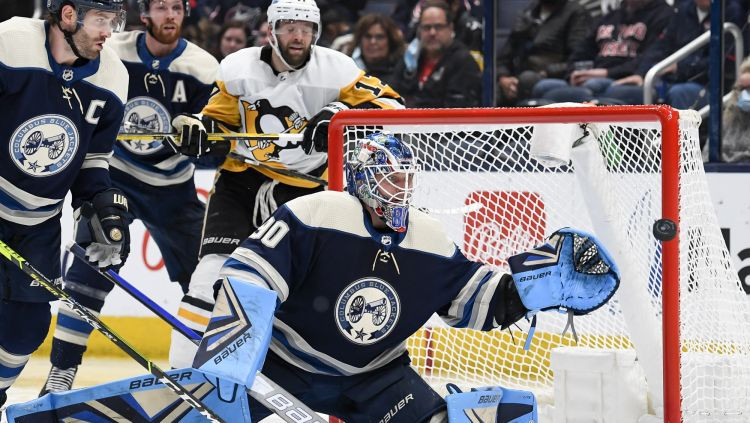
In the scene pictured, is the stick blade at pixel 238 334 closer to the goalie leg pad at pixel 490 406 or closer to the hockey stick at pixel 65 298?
the hockey stick at pixel 65 298

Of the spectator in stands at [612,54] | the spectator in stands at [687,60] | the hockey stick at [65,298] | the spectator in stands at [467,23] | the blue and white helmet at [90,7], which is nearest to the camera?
the hockey stick at [65,298]

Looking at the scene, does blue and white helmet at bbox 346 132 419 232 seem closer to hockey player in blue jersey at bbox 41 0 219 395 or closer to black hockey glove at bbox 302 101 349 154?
black hockey glove at bbox 302 101 349 154

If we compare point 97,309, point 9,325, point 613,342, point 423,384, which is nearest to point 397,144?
point 423,384

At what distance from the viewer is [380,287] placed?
303 centimetres

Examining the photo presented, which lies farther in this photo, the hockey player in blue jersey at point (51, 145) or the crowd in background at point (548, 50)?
the crowd in background at point (548, 50)

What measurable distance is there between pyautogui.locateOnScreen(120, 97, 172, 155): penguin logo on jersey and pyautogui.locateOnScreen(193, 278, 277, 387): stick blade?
1.94 metres

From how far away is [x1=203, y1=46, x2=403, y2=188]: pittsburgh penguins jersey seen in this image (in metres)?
4.16

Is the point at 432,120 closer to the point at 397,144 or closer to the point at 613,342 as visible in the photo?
the point at 397,144

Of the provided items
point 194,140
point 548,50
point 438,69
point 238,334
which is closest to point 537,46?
point 548,50

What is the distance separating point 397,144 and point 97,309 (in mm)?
1769

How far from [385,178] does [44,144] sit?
1032mm

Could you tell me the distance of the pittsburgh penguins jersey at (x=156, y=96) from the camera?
4.65 meters

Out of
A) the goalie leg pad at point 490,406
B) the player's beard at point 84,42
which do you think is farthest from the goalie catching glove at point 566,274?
the player's beard at point 84,42

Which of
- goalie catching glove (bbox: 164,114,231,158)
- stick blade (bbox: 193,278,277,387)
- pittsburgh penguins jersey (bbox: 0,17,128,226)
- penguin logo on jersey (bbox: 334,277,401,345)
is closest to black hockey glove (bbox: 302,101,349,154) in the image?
goalie catching glove (bbox: 164,114,231,158)
